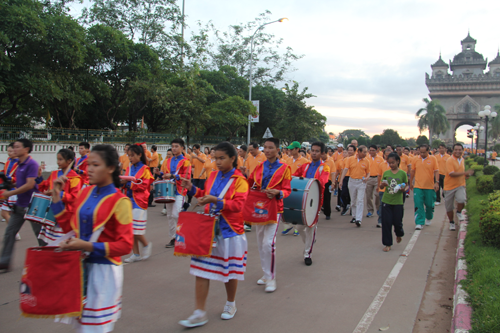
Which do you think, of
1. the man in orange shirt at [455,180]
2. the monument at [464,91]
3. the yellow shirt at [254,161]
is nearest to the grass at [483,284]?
the man in orange shirt at [455,180]

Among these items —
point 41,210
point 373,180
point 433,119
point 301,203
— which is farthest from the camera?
point 433,119

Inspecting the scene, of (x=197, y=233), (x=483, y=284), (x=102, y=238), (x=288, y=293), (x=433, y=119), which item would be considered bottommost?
(x=288, y=293)

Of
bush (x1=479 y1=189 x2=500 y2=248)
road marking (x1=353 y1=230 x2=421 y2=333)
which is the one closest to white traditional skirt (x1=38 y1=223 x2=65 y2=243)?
road marking (x1=353 y1=230 x2=421 y2=333)

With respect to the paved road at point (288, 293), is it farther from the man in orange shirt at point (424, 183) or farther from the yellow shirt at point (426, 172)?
the yellow shirt at point (426, 172)

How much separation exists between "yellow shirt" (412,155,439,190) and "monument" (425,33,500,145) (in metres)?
69.1

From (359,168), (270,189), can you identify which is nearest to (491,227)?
(359,168)

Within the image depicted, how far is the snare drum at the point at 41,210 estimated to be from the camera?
450cm

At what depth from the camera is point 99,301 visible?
102 inches

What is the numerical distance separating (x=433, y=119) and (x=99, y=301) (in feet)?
209

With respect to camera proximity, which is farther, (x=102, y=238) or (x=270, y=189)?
(x=270, y=189)

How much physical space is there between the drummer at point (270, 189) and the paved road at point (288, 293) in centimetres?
28

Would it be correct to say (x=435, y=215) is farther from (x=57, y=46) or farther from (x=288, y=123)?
(x=288, y=123)

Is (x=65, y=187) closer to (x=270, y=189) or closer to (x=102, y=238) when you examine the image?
(x=102, y=238)

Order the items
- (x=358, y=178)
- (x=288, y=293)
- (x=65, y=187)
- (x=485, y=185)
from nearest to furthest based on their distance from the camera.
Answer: (x=65, y=187)
(x=288, y=293)
(x=358, y=178)
(x=485, y=185)
